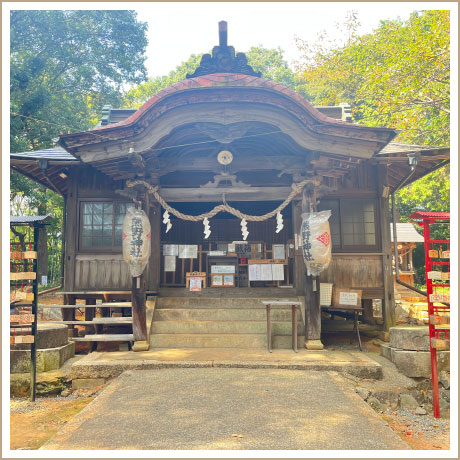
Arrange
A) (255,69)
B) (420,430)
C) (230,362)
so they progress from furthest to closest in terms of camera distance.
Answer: (255,69)
(230,362)
(420,430)

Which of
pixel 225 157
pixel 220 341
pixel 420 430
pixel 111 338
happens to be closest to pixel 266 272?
pixel 220 341

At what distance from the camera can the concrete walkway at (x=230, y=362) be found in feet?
22.3

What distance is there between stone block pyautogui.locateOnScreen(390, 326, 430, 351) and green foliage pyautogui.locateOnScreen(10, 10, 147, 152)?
45.3 ft

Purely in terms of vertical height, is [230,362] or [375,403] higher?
[230,362]

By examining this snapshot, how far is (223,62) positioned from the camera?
7805 millimetres

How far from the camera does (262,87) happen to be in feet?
23.7

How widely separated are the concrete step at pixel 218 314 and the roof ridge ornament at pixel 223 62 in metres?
5.39

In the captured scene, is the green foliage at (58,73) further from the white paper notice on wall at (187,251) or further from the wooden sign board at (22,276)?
the wooden sign board at (22,276)

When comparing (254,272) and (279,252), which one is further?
(279,252)

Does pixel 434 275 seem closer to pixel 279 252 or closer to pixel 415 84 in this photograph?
pixel 279 252

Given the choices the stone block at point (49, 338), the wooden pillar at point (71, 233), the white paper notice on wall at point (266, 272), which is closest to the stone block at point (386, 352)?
the white paper notice on wall at point (266, 272)

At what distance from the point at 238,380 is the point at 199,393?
2.66 feet

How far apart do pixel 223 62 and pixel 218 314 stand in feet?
18.9

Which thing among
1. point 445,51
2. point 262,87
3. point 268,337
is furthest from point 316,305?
point 445,51
